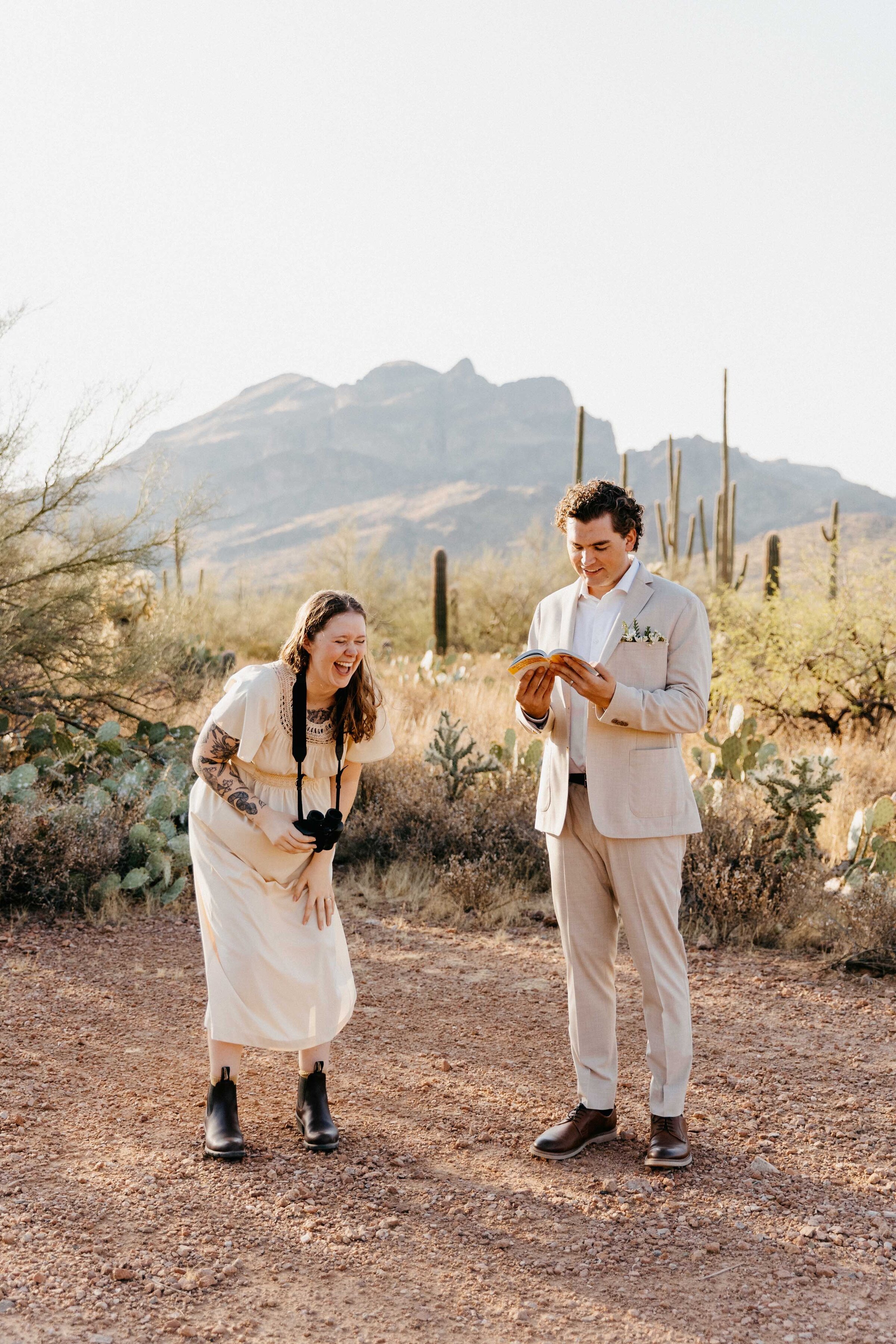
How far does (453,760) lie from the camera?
787cm

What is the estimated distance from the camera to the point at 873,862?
20.7 ft

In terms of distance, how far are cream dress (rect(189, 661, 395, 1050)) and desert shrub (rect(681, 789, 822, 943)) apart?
315 cm

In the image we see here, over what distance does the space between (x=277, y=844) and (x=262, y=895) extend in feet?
0.67

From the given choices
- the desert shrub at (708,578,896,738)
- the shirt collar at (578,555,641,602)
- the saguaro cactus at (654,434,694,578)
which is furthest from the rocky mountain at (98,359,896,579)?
the shirt collar at (578,555,641,602)

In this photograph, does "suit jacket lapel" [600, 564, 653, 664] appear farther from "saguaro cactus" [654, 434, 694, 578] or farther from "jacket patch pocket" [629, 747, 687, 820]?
"saguaro cactus" [654, 434, 694, 578]

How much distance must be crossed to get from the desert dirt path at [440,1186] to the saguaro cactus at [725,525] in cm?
1668

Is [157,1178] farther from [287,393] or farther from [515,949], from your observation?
[287,393]

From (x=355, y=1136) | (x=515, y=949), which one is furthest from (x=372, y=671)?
(x=515, y=949)

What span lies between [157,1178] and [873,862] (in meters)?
4.45

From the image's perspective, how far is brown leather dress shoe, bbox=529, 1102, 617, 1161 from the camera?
3.53m

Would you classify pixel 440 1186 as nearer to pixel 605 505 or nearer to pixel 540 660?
pixel 540 660

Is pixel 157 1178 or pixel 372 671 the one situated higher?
pixel 372 671

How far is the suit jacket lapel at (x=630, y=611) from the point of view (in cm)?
340

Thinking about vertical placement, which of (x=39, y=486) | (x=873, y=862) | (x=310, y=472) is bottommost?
(x=873, y=862)
